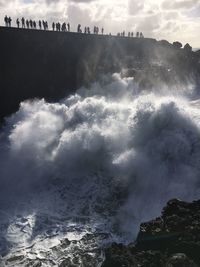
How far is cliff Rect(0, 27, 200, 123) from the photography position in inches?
1288

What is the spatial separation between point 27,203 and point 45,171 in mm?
2685

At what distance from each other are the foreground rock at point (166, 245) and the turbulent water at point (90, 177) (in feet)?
11.7

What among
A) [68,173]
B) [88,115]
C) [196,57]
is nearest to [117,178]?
[68,173]

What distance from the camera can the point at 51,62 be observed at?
3697cm

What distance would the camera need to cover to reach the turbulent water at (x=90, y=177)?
46.0ft

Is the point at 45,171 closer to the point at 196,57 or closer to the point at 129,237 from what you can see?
the point at 129,237

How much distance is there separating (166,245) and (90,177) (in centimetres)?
969

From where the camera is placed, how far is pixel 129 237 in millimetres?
13883

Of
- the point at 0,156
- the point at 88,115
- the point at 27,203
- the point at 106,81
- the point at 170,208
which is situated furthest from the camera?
the point at 106,81

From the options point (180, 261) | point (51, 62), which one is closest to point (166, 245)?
point (180, 261)

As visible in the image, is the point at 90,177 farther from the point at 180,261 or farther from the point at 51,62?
the point at 51,62

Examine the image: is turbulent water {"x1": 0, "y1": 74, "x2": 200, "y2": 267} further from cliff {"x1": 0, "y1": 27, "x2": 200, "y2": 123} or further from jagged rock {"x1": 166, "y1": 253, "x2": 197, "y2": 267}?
cliff {"x1": 0, "y1": 27, "x2": 200, "y2": 123}

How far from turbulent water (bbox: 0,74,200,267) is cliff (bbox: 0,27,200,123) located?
9.20 metres

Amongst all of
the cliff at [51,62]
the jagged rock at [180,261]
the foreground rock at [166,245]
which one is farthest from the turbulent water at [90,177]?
the cliff at [51,62]
